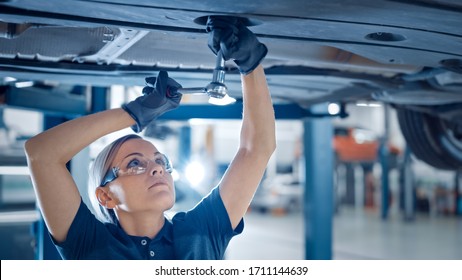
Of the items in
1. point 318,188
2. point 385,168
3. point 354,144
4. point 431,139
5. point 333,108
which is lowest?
point 385,168

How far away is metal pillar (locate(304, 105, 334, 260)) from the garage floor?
2.21 ft

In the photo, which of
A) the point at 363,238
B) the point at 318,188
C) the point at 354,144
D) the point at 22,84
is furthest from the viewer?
the point at 354,144

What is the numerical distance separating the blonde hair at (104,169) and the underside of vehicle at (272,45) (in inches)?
8.7

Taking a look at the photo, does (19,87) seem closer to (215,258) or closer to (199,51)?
(199,51)

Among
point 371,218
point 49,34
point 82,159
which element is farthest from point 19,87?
point 371,218

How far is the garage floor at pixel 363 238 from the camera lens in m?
3.12

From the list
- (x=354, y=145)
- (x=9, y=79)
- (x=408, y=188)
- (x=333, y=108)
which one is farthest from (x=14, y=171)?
(x=354, y=145)

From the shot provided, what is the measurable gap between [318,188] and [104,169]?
54.6 inches

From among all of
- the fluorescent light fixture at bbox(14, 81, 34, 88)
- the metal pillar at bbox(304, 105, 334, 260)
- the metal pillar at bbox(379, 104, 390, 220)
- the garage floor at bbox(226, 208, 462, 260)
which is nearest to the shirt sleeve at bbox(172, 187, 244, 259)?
the fluorescent light fixture at bbox(14, 81, 34, 88)

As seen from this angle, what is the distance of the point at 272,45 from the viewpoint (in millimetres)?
1094

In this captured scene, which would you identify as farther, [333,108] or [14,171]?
[333,108]

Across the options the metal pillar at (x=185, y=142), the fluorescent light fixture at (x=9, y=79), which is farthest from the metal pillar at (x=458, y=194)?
the fluorescent light fixture at (x=9, y=79)

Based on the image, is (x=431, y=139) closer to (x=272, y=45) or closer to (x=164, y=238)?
(x=272, y=45)

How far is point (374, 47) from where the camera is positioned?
969 mm
